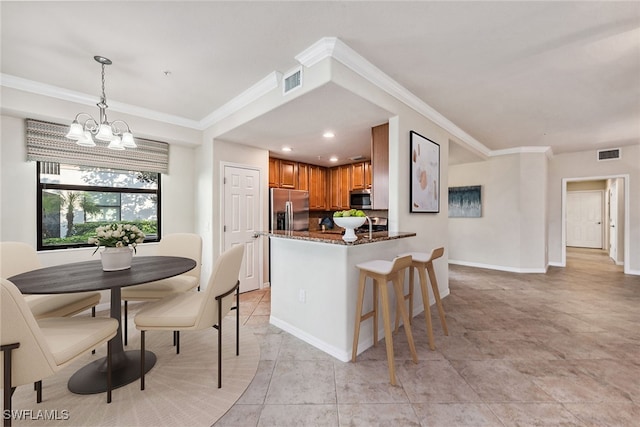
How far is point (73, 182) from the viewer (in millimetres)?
3133

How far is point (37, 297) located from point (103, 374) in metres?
0.82

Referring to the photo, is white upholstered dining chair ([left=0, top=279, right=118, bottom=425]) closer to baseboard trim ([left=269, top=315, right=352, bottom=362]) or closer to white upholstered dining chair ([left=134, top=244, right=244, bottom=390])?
white upholstered dining chair ([left=134, top=244, right=244, bottom=390])

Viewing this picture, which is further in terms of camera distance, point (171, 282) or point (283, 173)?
point (283, 173)

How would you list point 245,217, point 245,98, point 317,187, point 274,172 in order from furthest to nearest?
point 317,187, point 274,172, point 245,217, point 245,98

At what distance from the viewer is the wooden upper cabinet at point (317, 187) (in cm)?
543

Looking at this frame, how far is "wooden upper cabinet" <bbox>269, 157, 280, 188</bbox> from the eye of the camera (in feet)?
15.3

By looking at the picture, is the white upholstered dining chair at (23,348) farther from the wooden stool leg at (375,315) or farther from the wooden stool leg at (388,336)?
the wooden stool leg at (375,315)

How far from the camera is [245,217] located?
157 inches

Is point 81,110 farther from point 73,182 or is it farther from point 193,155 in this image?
point 193,155

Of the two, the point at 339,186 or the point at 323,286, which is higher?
the point at 339,186

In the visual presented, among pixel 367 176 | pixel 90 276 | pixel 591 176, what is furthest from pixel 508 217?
pixel 90 276

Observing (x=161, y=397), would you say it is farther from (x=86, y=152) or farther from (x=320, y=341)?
(x=86, y=152)

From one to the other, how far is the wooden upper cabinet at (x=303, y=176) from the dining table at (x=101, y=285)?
3.24m

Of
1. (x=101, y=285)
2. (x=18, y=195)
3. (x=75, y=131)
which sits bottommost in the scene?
(x=101, y=285)
